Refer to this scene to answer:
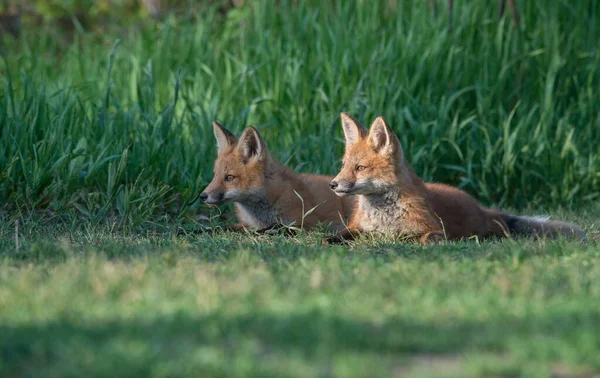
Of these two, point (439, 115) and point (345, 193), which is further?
point (439, 115)

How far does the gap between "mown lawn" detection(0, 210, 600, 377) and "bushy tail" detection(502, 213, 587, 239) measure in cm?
120

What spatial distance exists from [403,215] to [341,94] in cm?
299

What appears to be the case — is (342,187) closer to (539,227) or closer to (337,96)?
(539,227)

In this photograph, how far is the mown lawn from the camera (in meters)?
2.91

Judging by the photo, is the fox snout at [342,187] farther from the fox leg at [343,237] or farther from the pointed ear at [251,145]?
the pointed ear at [251,145]

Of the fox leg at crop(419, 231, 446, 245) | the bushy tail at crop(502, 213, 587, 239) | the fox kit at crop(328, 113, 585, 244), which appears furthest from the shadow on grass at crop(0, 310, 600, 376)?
the bushy tail at crop(502, 213, 587, 239)

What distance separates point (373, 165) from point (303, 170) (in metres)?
2.07

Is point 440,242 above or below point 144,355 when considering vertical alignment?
below

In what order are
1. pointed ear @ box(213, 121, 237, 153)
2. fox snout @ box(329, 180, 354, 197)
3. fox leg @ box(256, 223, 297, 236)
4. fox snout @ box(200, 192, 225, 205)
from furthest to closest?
pointed ear @ box(213, 121, 237, 153), fox snout @ box(200, 192, 225, 205), fox leg @ box(256, 223, 297, 236), fox snout @ box(329, 180, 354, 197)

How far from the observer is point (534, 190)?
8.75m

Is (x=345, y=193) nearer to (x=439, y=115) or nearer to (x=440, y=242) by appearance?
(x=440, y=242)

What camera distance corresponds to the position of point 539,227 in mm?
6516

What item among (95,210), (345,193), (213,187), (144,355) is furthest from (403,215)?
(144,355)

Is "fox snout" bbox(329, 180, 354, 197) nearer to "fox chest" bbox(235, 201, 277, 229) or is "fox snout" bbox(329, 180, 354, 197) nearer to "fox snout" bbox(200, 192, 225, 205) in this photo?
"fox chest" bbox(235, 201, 277, 229)
